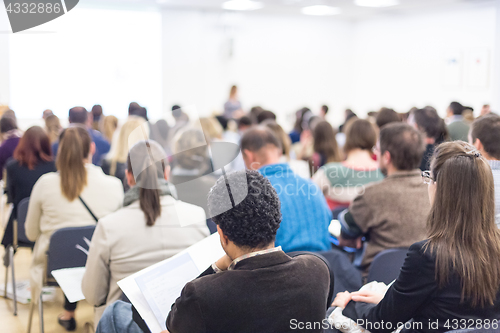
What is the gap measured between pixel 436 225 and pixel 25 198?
285 cm

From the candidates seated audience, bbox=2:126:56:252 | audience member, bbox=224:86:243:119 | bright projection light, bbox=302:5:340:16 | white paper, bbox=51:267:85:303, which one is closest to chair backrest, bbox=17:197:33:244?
seated audience, bbox=2:126:56:252

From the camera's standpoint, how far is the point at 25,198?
3.26 meters

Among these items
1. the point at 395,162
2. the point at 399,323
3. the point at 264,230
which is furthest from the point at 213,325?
the point at 395,162

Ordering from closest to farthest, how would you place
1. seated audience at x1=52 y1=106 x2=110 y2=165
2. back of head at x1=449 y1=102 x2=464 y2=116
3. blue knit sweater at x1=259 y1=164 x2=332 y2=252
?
1. blue knit sweater at x1=259 y1=164 x2=332 y2=252
2. seated audience at x1=52 y1=106 x2=110 y2=165
3. back of head at x1=449 y1=102 x2=464 y2=116

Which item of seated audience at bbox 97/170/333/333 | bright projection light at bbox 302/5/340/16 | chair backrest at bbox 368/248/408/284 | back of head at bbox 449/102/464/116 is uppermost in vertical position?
bright projection light at bbox 302/5/340/16

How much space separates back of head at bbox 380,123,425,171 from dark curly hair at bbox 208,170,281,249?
4.21 ft

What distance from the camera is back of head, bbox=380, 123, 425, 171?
2334 millimetres

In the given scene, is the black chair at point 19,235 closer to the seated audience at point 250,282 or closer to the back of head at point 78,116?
the back of head at point 78,116

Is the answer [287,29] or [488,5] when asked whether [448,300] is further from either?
[287,29]

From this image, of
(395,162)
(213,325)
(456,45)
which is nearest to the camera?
(213,325)

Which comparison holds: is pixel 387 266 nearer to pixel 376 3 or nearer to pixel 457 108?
A: pixel 457 108

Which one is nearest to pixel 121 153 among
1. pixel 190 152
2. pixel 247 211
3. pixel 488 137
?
pixel 190 152

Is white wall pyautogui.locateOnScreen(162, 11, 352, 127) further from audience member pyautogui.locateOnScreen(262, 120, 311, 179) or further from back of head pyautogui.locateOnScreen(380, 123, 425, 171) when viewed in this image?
back of head pyautogui.locateOnScreen(380, 123, 425, 171)

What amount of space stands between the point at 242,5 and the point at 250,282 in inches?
360
